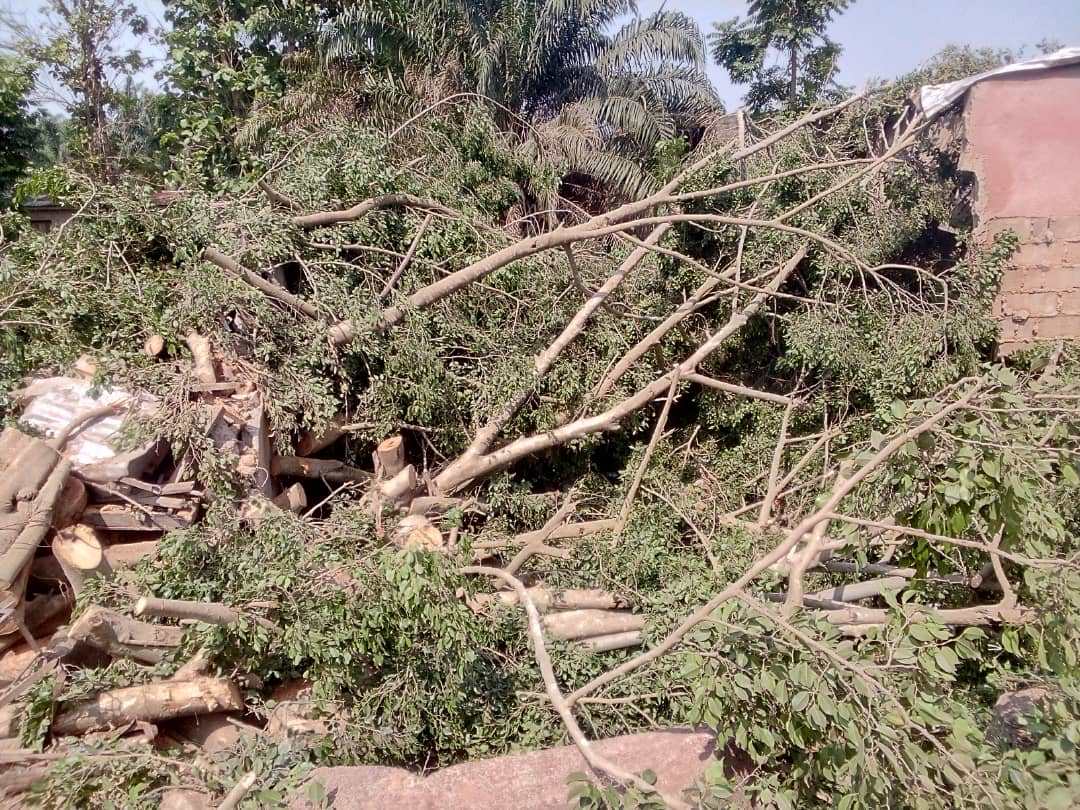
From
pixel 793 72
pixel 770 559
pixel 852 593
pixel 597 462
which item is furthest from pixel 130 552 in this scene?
pixel 793 72

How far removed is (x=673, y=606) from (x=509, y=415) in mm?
1867

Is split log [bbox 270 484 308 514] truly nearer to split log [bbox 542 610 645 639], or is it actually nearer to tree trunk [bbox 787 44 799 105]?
split log [bbox 542 610 645 639]

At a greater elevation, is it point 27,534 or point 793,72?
point 793,72

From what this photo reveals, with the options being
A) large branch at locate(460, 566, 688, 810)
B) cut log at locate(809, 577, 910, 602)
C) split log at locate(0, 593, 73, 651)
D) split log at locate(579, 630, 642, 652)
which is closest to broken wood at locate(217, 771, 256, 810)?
large branch at locate(460, 566, 688, 810)

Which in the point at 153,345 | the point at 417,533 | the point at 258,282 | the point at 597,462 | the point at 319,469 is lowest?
the point at 597,462

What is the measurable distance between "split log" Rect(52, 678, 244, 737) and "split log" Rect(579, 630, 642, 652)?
191 cm

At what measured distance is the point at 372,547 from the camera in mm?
4238

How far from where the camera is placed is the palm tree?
8664mm

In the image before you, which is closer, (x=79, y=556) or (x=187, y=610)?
(x=187, y=610)

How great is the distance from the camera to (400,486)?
4.88 m

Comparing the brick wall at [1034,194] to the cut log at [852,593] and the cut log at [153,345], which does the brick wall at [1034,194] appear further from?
the cut log at [153,345]

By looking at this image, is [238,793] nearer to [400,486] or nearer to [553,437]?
[400,486]

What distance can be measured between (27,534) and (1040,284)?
25.0 ft

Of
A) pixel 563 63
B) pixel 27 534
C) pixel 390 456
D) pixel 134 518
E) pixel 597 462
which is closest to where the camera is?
pixel 27 534
